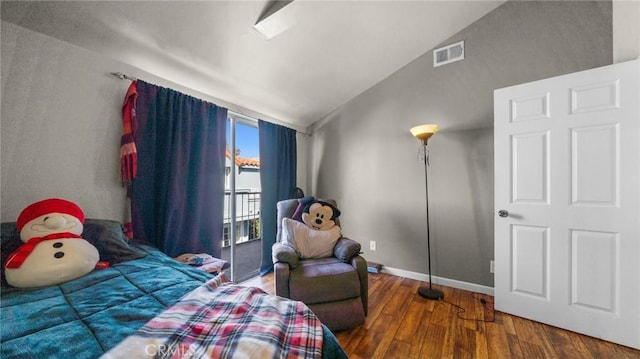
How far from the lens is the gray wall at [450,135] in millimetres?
1981

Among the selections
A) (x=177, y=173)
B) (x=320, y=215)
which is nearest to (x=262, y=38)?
(x=177, y=173)

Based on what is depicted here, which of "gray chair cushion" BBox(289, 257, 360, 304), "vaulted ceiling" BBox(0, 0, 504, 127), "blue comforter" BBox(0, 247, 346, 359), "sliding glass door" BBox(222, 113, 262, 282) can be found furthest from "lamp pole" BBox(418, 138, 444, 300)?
"sliding glass door" BBox(222, 113, 262, 282)

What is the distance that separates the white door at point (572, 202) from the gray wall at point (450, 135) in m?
0.32

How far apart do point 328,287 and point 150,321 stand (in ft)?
3.81

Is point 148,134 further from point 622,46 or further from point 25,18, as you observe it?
point 622,46

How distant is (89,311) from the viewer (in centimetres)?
79

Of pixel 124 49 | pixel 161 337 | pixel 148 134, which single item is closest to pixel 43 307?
pixel 161 337

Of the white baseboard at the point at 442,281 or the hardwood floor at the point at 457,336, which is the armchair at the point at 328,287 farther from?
the white baseboard at the point at 442,281

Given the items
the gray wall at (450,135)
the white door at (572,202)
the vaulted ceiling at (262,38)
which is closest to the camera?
the vaulted ceiling at (262,38)

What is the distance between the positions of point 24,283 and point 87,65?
136 cm

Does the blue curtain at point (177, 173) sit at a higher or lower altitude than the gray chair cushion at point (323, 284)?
higher

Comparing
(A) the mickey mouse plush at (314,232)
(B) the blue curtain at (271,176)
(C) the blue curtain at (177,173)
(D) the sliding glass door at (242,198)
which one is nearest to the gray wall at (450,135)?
(B) the blue curtain at (271,176)

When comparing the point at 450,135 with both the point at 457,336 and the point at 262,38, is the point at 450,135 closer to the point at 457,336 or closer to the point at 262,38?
the point at 457,336

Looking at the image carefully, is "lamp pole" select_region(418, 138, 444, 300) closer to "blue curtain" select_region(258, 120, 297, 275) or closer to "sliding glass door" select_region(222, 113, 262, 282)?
"blue curtain" select_region(258, 120, 297, 275)
